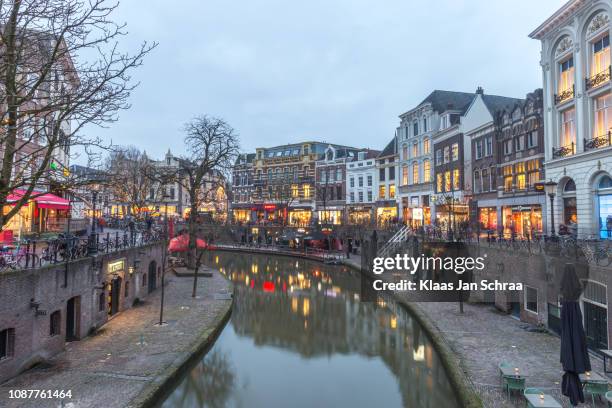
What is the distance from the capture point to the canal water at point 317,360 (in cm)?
1510

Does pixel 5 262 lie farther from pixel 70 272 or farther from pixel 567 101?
pixel 567 101

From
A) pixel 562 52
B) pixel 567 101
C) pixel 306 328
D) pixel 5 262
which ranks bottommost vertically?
pixel 306 328

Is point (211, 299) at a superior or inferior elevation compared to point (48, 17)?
inferior

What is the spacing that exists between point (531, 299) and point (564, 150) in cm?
1086

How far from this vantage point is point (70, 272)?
16.5 m

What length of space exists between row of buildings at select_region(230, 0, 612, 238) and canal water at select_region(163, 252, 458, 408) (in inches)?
378

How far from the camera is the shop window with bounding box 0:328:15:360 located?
12.8 meters

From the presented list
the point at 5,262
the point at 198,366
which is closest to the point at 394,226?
the point at 198,366

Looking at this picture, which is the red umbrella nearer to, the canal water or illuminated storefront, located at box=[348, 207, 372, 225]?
the canal water

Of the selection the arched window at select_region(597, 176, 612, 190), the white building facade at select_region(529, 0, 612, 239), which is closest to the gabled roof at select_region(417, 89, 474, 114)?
the white building facade at select_region(529, 0, 612, 239)

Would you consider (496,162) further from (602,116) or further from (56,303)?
(56,303)

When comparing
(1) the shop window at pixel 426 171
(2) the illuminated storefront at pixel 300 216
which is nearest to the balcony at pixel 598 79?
(1) the shop window at pixel 426 171

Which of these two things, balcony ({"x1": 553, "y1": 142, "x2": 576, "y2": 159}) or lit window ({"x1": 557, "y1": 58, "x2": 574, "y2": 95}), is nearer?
balcony ({"x1": 553, "y1": 142, "x2": 576, "y2": 159})

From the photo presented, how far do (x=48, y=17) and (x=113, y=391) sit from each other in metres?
10.3
